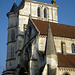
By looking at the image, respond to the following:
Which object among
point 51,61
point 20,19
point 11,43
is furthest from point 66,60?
point 11,43

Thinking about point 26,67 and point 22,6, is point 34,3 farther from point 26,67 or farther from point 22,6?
point 26,67

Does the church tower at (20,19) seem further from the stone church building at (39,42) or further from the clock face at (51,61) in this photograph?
the clock face at (51,61)

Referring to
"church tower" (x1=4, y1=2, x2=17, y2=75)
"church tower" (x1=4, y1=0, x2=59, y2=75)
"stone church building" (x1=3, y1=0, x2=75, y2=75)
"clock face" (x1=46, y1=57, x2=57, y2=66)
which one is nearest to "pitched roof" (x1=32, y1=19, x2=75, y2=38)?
"stone church building" (x1=3, y1=0, x2=75, y2=75)

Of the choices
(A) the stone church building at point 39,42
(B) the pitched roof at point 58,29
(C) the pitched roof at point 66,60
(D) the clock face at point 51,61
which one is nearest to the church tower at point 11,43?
(A) the stone church building at point 39,42

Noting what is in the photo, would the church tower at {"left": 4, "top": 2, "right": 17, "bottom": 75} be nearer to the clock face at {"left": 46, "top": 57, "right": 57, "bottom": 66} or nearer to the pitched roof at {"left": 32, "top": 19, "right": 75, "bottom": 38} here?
the pitched roof at {"left": 32, "top": 19, "right": 75, "bottom": 38}

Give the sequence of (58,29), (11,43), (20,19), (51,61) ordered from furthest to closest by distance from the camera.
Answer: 1. (11,43)
2. (20,19)
3. (58,29)
4. (51,61)

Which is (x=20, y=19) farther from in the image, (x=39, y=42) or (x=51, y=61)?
(x=51, y=61)

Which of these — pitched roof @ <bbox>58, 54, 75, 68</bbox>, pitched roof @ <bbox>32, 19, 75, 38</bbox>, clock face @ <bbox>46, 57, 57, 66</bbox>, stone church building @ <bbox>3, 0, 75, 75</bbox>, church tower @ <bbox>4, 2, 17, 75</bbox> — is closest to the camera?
clock face @ <bbox>46, 57, 57, 66</bbox>

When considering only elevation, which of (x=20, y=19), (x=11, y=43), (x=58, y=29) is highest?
(x=20, y=19)

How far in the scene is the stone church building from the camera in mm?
27406

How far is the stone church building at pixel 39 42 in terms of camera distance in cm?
2741

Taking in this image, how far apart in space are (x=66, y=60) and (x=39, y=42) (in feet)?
17.2

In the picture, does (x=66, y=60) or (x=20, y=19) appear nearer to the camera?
(x=66, y=60)

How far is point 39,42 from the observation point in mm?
31250
